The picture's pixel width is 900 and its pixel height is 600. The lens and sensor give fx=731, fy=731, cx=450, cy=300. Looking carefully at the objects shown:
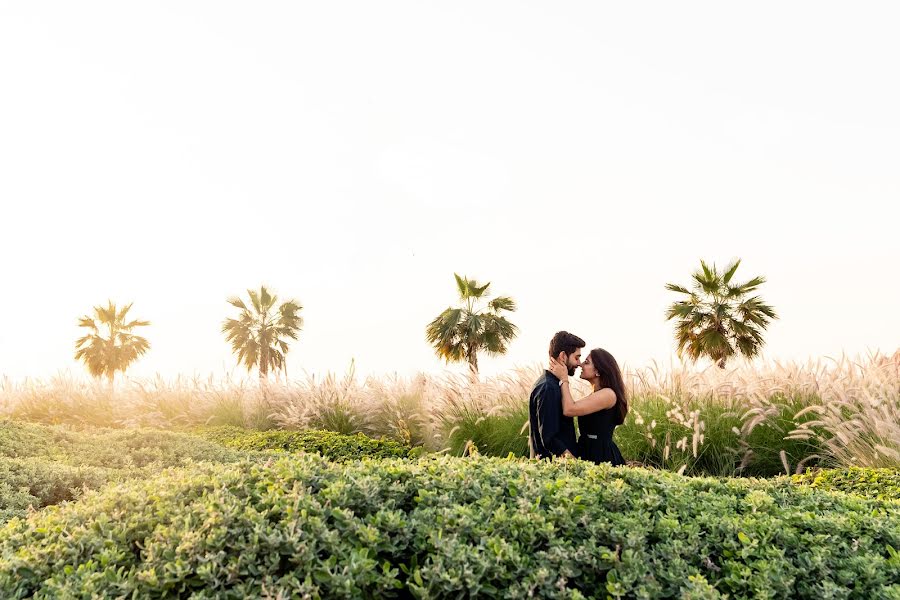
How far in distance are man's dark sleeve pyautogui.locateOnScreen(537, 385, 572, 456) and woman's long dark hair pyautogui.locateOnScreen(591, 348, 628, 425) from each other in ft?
1.73

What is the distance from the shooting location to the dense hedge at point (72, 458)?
626cm

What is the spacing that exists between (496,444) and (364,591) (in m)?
7.83

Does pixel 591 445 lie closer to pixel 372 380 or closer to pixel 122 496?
pixel 122 496

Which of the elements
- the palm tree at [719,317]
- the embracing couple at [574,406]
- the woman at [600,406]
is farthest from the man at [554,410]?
the palm tree at [719,317]

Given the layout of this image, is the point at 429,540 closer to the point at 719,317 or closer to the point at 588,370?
the point at 588,370

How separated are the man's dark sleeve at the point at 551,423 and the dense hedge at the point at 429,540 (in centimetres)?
237

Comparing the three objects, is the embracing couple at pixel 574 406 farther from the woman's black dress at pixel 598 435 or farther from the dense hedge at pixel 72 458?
the dense hedge at pixel 72 458

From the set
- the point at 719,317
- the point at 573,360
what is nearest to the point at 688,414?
the point at 573,360

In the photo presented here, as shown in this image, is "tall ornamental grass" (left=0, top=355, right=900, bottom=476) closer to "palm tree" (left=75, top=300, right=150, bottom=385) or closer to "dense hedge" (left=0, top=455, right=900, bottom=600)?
"dense hedge" (left=0, top=455, right=900, bottom=600)

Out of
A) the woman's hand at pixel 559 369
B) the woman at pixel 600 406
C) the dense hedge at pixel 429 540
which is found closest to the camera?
the dense hedge at pixel 429 540

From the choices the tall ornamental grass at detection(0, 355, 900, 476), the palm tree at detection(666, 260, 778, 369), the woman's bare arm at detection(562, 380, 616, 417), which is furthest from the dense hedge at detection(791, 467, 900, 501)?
the palm tree at detection(666, 260, 778, 369)

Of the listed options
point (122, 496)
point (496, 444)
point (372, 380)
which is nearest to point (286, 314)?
point (372, 380)

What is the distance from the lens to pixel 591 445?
6.66 meters

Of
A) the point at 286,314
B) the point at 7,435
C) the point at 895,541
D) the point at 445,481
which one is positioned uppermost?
the point at 286,314
